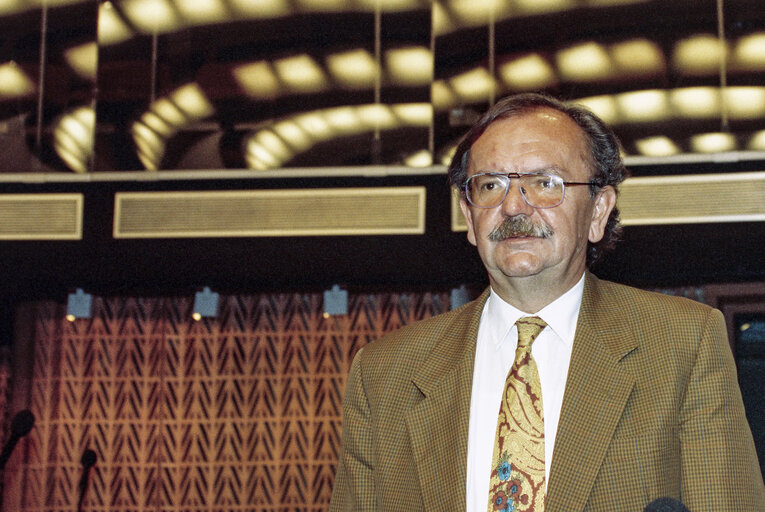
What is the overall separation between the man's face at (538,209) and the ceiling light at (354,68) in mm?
3841

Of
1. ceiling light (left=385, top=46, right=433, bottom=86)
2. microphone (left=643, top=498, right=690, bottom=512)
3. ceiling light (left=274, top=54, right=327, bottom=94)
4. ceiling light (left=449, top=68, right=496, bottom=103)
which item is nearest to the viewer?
microphone (left=643, top=498, right=690, bottom=512)

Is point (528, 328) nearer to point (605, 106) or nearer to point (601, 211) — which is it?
point (601, 211)

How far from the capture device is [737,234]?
4.90 m

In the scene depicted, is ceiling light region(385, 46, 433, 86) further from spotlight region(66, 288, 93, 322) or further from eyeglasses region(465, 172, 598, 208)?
eyeglasses region(465, 172, 598, 208)

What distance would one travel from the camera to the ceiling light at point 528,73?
531 cm

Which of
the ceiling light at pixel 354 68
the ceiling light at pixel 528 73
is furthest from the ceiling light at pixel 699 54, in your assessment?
the ceiling light at pixel 354 68

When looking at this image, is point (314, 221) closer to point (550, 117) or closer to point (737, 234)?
point (737, 234)

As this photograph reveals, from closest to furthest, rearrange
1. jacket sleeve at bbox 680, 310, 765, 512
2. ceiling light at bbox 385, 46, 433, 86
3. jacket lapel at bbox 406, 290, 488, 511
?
jacket sleeve at bbox 680, 310, 765, 512 → jacket lapel at bbox 406, 290, 488, 511 → ceiling light at bbox 385, 46, 433, 86

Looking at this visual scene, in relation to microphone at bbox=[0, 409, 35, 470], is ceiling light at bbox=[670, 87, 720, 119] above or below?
above

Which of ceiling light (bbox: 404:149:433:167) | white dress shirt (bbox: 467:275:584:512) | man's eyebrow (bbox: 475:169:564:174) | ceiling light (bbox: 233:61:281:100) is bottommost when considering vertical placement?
white dress shirt (bbox: 467:275:584:512)

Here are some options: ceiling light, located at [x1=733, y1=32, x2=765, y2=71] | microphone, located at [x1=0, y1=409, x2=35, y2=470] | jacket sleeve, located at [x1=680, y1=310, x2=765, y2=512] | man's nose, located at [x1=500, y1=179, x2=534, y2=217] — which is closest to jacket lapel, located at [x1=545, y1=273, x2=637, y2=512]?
jacket sleeve, located at [x1=680, y1=310, x2=765, y2=512]

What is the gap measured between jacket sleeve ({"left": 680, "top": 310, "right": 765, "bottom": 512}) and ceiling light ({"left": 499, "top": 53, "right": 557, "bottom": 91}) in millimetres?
3957

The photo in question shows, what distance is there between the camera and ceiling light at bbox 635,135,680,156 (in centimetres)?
511

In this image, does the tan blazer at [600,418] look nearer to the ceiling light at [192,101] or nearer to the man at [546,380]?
the man at [546,380]
